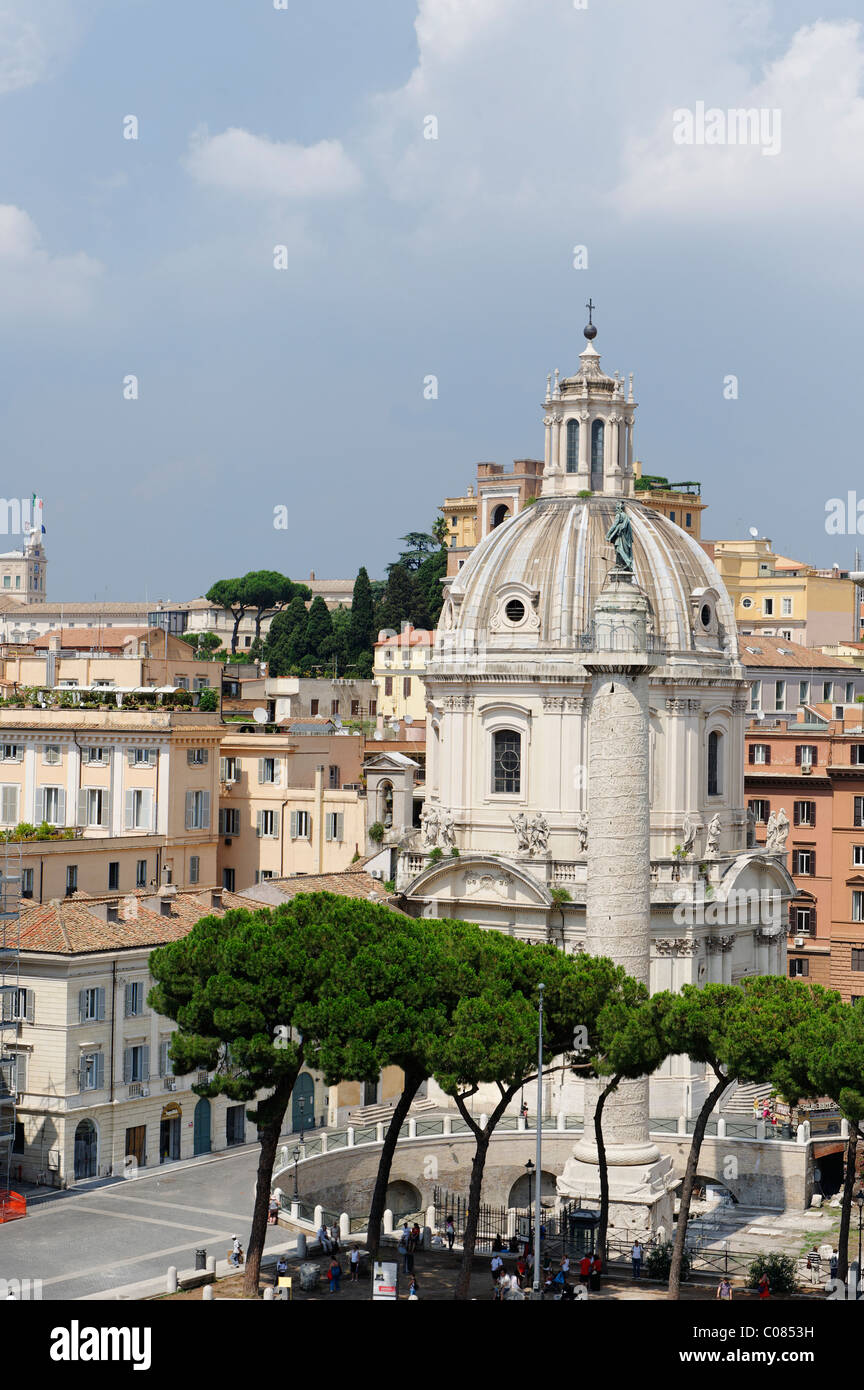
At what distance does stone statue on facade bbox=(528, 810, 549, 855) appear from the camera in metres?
62.4

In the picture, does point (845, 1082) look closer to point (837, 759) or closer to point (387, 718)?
point (837, 759)

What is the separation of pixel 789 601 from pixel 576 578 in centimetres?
4367

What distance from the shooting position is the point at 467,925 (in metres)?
51.0

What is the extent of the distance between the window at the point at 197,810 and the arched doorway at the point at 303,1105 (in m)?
12.2

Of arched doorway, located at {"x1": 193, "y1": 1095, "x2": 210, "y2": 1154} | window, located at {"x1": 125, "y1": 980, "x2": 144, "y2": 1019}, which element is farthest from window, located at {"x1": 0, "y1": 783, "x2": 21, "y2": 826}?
arched doorway, located at {"x1": 193, "y1": 1095, "x2": 210, "y2": 1154}

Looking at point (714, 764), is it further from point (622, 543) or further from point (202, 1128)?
point (202, 1128)

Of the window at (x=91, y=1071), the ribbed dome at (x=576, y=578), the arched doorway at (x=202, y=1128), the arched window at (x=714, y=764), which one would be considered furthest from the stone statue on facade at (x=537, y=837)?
the window at (x=91, y=1071)

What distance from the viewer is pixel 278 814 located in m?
72.5

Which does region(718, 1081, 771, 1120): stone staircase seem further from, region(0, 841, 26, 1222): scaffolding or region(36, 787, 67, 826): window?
region(36, 787, 67, 826): window

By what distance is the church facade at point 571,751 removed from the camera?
205ft

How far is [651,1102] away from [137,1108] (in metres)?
14.5

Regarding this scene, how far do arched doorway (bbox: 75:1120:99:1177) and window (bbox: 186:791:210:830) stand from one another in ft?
57.2

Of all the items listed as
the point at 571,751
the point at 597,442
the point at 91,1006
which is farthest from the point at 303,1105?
the point at 597,442

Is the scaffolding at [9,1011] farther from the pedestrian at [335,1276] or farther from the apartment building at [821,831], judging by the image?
the apartment building at [821,831]
